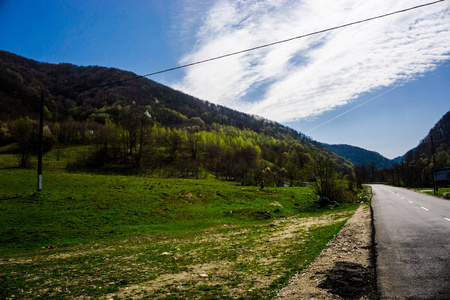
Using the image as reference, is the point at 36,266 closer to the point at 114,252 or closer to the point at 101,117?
the point at 114,252

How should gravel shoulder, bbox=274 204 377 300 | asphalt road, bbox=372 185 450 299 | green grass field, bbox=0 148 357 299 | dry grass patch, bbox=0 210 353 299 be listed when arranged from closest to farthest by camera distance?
asphalt road, bbox=372 185 450 299
gravel shoulder, bbox=274 204 377 300
dry grass patch, bbox=0 210 353 299
green grass field, bbox=0 148 357 299

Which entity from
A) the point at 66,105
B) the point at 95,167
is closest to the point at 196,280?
the point at 95,167

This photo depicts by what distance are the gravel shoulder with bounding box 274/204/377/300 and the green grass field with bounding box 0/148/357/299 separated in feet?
2.47

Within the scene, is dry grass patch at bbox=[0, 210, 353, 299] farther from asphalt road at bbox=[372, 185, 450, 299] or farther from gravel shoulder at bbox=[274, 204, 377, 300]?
asphalt road at bbox=[372, 185, 450, 299]

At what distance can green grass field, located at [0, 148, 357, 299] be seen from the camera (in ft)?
26.8

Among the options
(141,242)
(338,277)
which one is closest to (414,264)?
(338,277)

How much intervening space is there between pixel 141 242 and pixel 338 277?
610 inches

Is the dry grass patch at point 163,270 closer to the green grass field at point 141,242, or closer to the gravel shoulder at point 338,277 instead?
the green grass field at point 141,242

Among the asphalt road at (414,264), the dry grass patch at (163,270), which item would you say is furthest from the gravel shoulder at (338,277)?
the dry grass patch at (163,270)

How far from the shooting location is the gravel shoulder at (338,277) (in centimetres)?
577

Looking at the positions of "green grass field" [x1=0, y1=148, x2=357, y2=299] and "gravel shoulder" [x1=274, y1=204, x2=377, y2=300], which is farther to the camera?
"green grass field" [x1=0, y1=148, x2=357, y2=299]

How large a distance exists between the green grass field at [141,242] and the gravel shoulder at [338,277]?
29.7 inches

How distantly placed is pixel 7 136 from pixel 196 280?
399ft

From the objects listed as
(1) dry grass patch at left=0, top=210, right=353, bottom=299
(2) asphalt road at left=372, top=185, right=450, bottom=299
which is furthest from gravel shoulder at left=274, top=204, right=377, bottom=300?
(1) dry grass patch at left=0, top=210, right=353, bottom=299
